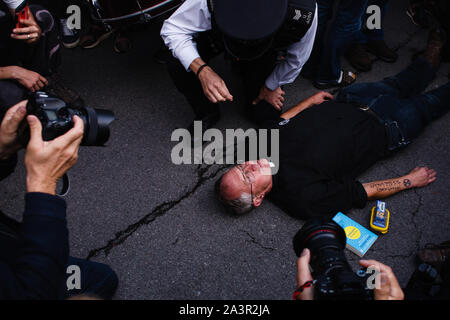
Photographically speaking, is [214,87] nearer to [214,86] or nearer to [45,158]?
[214,86]

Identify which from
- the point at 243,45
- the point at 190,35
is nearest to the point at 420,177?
the point at 243,45

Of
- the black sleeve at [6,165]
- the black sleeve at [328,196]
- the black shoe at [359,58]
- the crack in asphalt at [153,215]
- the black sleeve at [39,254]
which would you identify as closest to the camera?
the black sleeve at [39,254]

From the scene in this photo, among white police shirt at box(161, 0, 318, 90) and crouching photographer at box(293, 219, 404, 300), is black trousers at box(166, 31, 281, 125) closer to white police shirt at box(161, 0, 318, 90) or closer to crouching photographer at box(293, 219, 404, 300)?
white police shirt at box(161, 0, 318, 90)

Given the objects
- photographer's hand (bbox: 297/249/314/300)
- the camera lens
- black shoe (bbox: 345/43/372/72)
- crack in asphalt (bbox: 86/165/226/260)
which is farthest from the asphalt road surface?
the camera lens

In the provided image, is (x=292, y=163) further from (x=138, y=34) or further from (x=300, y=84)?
(x=138, y=34)

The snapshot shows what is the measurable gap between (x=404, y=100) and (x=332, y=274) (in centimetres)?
169

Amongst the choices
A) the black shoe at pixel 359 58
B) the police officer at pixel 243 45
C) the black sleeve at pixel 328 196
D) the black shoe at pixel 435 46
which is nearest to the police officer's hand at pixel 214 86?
the police officer at pixel 243 45

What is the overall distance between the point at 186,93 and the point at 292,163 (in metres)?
0.90

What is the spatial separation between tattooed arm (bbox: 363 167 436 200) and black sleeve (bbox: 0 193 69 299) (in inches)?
71.3

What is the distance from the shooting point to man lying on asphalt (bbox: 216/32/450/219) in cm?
204

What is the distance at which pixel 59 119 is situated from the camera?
1.23 m

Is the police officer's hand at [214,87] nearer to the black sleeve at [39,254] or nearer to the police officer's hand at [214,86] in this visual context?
the police officer's hand at [214,86]

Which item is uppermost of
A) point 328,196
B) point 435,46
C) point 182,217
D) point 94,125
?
point 94,125

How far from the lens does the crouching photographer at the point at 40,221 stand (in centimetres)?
103
